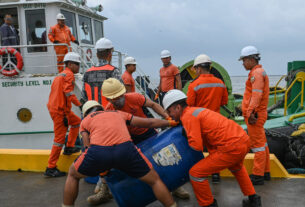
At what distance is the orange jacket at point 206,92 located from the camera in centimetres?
413

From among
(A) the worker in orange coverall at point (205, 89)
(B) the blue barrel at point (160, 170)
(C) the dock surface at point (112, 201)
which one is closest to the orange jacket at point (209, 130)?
(B) the blue barrel at point (160, 170)

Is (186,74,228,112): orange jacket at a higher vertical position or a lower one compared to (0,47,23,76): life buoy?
lower

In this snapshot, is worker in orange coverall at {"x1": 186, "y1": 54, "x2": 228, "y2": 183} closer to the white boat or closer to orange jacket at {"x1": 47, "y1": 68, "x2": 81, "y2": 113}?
orange jacket at {"x1": 47, "y1": 68, "x2": 81, "y2": 113}

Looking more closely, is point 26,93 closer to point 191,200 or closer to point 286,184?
point 191,200

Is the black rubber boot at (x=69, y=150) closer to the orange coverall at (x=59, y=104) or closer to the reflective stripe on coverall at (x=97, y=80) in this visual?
the orange coverall at (x=59, y=104)

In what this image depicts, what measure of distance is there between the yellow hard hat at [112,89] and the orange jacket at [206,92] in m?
1.21

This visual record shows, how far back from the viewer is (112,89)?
3.26 meters

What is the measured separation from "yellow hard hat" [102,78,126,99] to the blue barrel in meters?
0.66

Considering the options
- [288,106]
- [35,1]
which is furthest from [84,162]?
[35,1]

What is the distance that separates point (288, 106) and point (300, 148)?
11.5 feet

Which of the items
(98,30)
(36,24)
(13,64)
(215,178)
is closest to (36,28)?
(36,24)

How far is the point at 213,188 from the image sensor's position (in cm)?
410

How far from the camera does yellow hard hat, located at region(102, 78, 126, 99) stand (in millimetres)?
3238

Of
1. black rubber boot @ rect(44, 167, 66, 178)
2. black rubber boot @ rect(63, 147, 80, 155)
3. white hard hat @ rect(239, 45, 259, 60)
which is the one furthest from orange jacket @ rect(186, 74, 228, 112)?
black rubber boot @ rect(44, 167, 66, 178)
